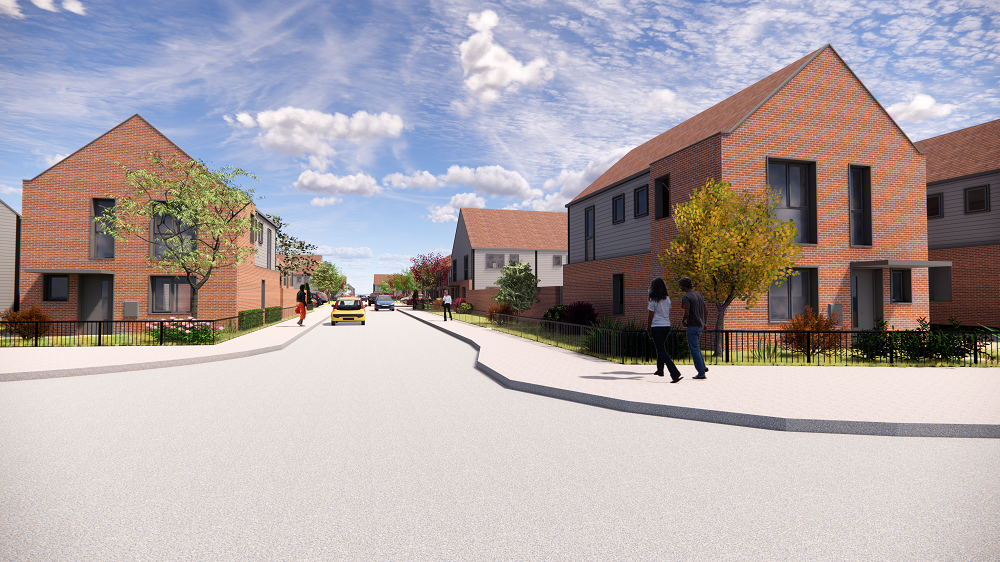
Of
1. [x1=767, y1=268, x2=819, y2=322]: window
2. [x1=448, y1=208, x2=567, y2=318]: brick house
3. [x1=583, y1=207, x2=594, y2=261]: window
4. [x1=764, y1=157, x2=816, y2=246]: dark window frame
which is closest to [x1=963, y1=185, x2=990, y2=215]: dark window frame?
[x1=764, y1=157, x2=816, y2=246]: dark window frame

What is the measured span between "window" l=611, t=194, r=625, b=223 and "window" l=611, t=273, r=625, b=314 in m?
2.39

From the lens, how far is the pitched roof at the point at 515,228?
51.5 metres

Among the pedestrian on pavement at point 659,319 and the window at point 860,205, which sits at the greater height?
the window at point 860,205

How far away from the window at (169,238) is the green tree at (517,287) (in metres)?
14.7

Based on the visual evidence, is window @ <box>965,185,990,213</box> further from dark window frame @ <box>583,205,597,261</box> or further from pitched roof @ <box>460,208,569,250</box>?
pitched roof @ <box>460,208,569,250</box>

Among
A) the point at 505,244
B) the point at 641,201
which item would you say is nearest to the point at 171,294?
the point at 641,201

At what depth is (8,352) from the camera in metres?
16.3

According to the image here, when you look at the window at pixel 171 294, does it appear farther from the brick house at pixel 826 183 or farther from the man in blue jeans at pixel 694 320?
the man in blue jeans at pixel 694 320

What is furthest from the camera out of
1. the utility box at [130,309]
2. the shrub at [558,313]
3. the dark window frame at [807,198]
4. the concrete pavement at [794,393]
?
the shrub at [558,313]

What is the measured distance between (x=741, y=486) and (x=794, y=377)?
7057 millimetres

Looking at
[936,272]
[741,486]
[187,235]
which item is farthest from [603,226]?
[741,486]

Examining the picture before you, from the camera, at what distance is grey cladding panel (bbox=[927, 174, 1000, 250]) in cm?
2144

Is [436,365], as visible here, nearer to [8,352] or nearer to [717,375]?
[717,375]

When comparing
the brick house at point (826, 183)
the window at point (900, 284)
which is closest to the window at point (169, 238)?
the brick house at point (826, 183)
